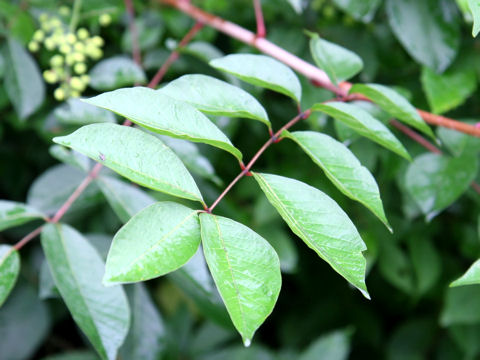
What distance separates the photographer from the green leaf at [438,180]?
839mm

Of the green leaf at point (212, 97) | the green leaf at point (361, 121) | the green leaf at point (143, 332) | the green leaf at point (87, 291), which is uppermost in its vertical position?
the green leaf at point (212, 97)

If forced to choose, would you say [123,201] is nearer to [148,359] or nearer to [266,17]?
[148,359]

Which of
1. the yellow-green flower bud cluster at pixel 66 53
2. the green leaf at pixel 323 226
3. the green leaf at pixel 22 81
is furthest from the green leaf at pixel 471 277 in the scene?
the green leaf at pixel 22 81

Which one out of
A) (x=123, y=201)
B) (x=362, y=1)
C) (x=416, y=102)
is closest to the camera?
(x=123, y=201)

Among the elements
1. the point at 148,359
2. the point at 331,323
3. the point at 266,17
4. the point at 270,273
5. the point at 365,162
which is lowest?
the point at 331,323

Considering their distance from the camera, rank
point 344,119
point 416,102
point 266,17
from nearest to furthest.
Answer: point 344,119, point 416,102, point 266,17

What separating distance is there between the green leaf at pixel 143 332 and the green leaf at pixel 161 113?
0.65m

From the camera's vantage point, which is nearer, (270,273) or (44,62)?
(270,273)

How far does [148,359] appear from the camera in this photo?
104 cm

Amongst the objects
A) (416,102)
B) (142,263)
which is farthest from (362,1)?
(142,263)

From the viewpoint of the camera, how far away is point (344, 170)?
1.97 feet

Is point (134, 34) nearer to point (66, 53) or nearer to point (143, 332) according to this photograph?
point (66, 53)

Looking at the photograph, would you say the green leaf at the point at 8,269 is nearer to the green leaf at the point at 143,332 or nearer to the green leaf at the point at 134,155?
the green leaf at the point at 134,155

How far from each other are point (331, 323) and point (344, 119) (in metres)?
1.20
